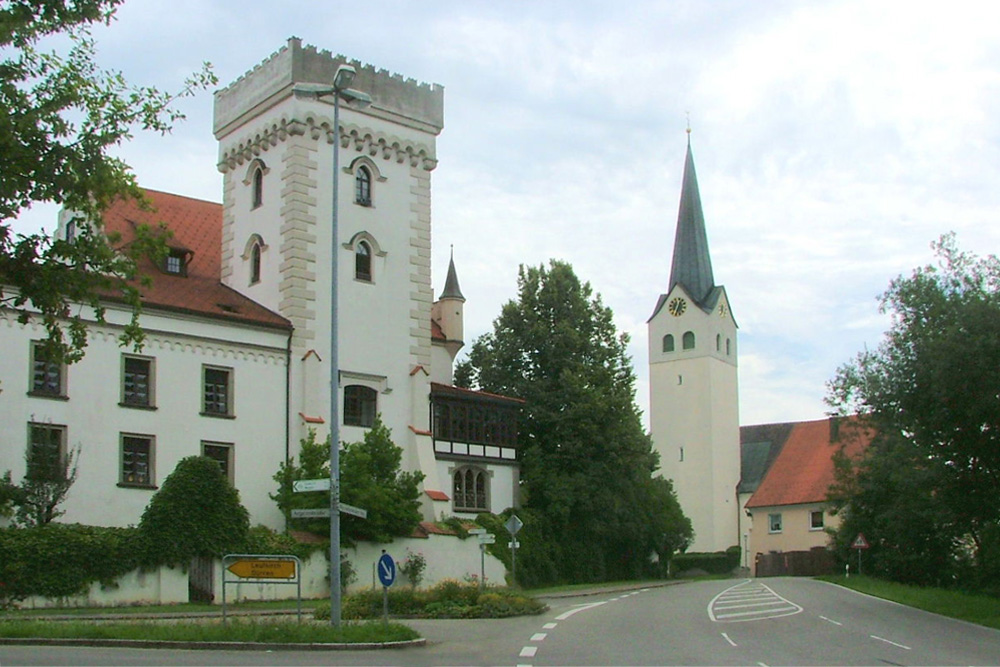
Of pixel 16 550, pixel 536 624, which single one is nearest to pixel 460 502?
pixel 16 550

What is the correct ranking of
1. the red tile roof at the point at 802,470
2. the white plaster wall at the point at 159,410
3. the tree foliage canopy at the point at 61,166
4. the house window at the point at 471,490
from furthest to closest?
the red tile roof at the point at 802,470 → the house window at the point at 471,490 → the white plaster wall at the point at 159,410 → the tree foliage canopy at the point at 61,166

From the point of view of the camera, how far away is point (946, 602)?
3603cm

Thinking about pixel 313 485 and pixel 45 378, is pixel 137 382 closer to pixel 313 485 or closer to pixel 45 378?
pixel 45 378

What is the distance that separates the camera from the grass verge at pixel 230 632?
19.7 m

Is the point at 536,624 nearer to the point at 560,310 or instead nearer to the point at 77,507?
the point at 77,507

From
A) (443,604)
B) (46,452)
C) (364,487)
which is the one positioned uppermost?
(46,452)

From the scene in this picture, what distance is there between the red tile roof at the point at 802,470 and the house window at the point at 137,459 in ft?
185

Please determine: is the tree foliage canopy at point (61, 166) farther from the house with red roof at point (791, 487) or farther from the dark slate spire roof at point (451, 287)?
the house with red roof at point (791, 487)

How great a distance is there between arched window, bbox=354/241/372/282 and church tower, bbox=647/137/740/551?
4897cm

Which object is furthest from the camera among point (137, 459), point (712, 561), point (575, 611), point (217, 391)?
point (712, 561)

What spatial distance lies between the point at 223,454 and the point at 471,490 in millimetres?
11786

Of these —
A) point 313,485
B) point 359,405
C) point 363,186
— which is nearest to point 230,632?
point 313,485

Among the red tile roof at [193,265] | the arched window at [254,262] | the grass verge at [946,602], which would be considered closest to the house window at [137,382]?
the red tile roof at [193,265]

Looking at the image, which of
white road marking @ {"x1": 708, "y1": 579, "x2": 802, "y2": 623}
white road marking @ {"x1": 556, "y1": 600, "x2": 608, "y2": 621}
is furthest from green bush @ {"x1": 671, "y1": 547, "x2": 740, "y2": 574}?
white road marking @ {"x1": 556, "y1": 600, "x2": 608, "y2": 621}
